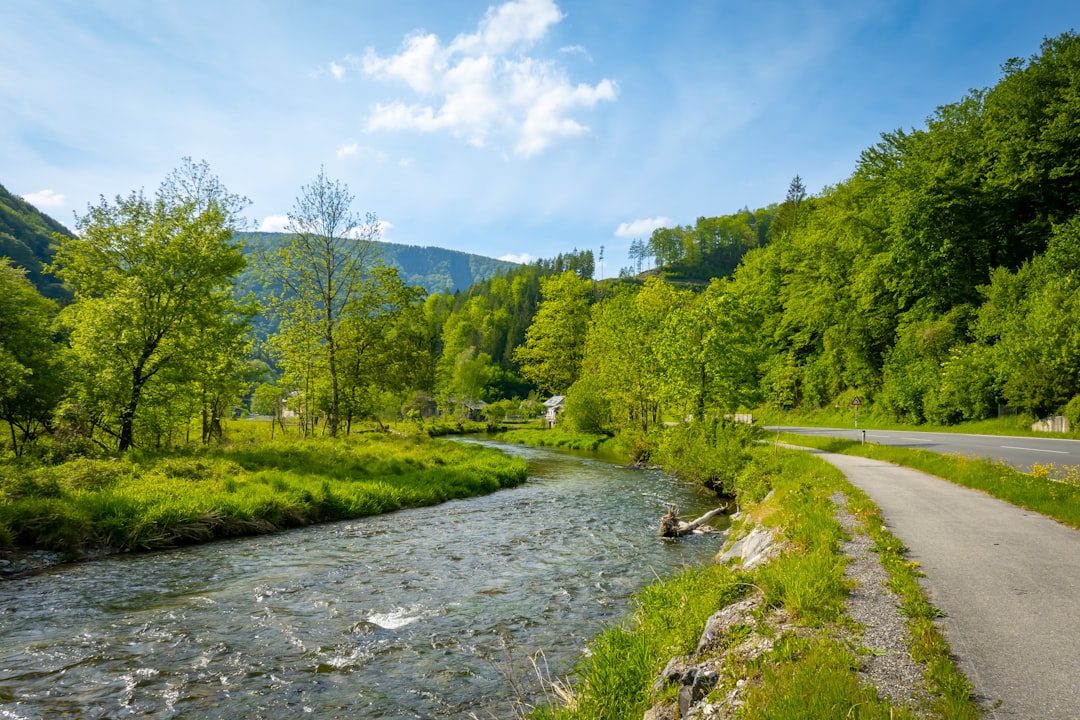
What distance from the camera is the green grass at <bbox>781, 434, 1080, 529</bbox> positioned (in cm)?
1027

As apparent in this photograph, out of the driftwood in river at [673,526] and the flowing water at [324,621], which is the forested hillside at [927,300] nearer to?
the driftwood in river at [673,526]

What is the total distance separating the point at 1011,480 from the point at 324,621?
15.0 meters

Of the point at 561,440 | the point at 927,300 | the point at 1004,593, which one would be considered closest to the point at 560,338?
the point at 561,440

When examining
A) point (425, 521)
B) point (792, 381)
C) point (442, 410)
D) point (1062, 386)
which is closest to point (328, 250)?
point (425, 521)

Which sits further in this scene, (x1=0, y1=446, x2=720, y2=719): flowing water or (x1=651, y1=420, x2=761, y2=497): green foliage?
(x1=651, y1=420, x2=761, y2=497): green foliage

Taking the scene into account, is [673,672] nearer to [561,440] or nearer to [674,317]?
[674,317]

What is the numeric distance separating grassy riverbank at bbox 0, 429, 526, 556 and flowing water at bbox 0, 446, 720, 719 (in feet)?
3.18

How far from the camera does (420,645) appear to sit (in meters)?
8.12

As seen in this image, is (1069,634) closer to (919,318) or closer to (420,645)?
(420,645)

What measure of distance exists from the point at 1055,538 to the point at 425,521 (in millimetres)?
14898

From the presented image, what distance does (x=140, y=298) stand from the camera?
20.0 metres

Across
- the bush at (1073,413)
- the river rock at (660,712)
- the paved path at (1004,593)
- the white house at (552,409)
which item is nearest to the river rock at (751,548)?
the paved path at (1004,593)

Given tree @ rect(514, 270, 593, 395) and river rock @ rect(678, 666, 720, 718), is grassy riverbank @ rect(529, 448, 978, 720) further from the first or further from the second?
tree @ rect(514, 270, 593, 395)

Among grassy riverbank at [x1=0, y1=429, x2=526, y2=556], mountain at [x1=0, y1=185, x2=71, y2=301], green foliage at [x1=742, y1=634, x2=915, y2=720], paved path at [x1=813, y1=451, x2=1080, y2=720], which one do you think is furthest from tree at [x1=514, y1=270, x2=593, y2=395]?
mountain at [x1=0, y1=185, x2=71, y2=301]
